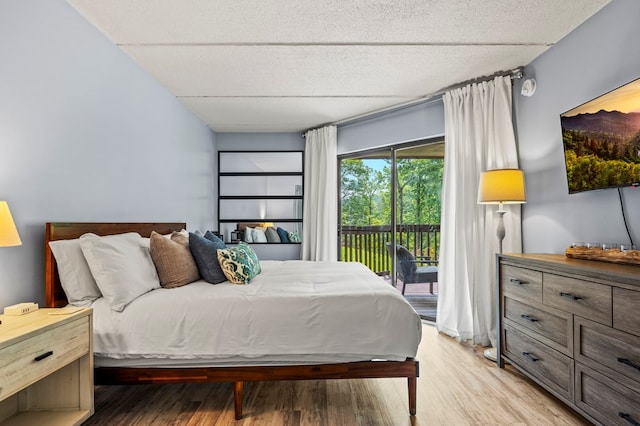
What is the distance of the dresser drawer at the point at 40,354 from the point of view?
1295 mm

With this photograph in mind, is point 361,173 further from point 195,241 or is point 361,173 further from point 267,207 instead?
point 195,241

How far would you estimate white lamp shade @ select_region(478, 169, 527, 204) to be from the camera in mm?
2793

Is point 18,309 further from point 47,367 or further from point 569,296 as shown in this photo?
point 569,296

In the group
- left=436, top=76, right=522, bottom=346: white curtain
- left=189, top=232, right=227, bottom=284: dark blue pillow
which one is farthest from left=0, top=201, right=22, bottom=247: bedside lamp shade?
left=436, top=76, right=522, bottom=346: white curtain

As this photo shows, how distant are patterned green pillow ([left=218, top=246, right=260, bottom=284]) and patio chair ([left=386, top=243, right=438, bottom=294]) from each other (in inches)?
92.1

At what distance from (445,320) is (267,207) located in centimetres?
305

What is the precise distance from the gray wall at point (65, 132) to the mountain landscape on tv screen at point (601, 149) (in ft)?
10.9

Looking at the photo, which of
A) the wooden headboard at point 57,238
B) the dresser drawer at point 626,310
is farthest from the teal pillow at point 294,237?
the dresser drawer at point 626,310

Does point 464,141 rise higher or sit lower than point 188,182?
higher

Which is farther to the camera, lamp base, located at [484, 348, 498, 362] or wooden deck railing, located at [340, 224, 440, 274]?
wooden deck railing, located at [340, 224, 440, 274]

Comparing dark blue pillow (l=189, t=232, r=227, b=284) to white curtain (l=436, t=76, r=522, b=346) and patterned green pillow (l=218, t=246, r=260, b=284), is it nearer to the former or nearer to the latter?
patterned green pillow (l=218, t=246, r=260, b=284)

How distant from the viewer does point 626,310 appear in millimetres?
1608

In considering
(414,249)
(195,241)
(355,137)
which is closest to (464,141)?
(414,249)

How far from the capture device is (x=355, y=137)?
4836 mm
